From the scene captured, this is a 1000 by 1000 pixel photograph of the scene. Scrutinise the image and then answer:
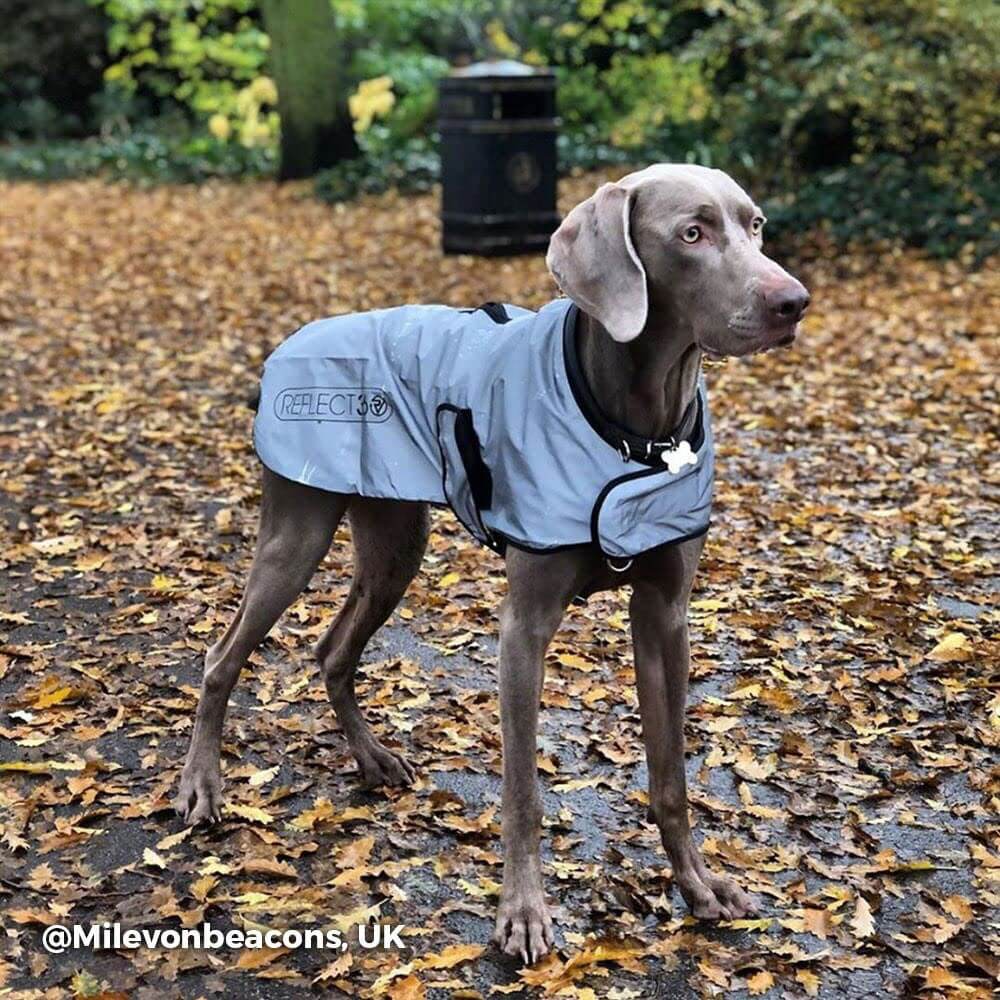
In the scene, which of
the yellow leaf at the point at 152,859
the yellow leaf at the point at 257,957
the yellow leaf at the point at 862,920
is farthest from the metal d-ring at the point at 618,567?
the yellow leaf at the point at 152,859

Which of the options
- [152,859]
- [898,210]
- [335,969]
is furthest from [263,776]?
[898,210]

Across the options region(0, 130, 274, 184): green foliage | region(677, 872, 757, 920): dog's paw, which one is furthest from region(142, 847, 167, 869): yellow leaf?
region(0, 130, 274, 184): green foliage

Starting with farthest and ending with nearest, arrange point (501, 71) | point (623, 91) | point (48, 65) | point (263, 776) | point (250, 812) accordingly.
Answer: point (48, 65) → point (623, 91) → point (501, 71) → point (263, 776) → point (250, 812)

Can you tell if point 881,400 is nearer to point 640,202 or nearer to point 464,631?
point 464,631

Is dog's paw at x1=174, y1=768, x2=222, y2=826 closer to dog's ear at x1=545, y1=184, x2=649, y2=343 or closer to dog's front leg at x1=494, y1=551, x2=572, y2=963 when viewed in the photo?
dog's front leg at x1=494, y1=551, x2=572, y2=963

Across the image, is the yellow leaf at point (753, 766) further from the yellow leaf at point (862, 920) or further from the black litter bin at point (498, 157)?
the black litter bin at point (498, 157)

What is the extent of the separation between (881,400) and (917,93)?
4.65 metres

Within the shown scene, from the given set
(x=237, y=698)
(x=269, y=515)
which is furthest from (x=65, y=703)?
(x=269, y=515)

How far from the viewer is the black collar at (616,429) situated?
3602mm

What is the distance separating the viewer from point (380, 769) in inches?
180

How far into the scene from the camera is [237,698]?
17.0 ft

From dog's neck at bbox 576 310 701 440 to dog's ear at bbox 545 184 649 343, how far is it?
156 millimetres

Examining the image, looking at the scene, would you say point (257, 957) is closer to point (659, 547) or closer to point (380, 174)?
point (659, 547)

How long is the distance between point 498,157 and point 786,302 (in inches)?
391
